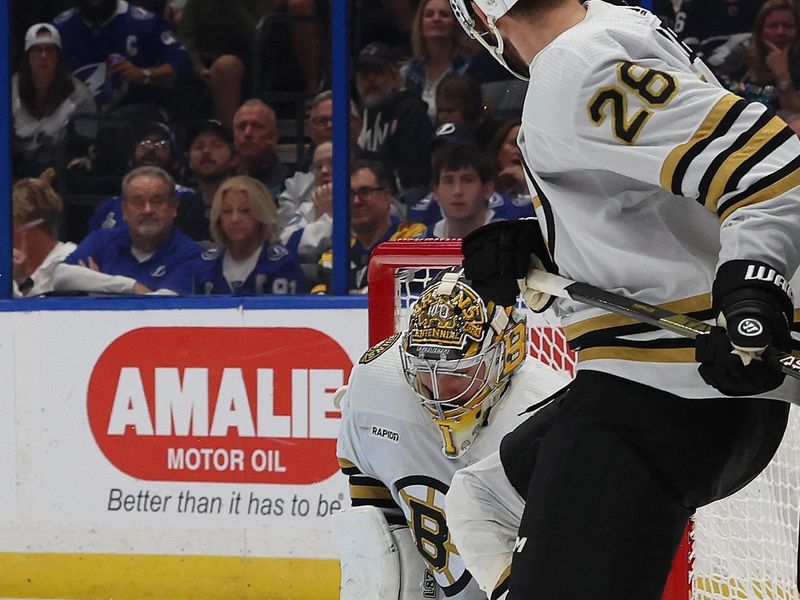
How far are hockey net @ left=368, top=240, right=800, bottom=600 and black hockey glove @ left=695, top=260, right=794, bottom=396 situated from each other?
124 centimetres

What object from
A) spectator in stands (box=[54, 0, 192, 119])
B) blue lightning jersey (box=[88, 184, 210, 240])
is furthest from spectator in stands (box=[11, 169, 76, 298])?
spectator in stands (box=[54, 0, 192, 119])

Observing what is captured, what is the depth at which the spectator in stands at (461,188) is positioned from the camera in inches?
157

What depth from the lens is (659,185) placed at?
1561 mm

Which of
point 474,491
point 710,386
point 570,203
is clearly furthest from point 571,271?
point 474,491

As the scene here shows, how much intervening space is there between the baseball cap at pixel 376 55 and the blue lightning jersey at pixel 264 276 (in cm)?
57

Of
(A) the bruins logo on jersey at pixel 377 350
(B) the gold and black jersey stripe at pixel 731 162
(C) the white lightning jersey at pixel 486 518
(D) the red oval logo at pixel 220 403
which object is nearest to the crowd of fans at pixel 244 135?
(D) the red oval logo at pixel 220 403

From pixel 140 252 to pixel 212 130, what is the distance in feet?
1.36

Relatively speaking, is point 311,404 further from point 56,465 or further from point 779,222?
point 779,222

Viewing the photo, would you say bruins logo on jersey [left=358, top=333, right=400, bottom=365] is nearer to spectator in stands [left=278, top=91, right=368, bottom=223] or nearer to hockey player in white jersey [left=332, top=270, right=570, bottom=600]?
hockey player in white jersey [left=332, top=270, right=570, bottom=600]

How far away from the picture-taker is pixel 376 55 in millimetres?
4191

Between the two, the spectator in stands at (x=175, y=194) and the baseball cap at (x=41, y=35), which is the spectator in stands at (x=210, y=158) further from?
the baseball cap at (x=41, y=35)

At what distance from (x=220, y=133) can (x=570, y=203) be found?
278cm

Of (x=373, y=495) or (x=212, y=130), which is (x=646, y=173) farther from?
(x=212, y=130)

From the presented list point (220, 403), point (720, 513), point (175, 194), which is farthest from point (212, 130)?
point (720, 513)
